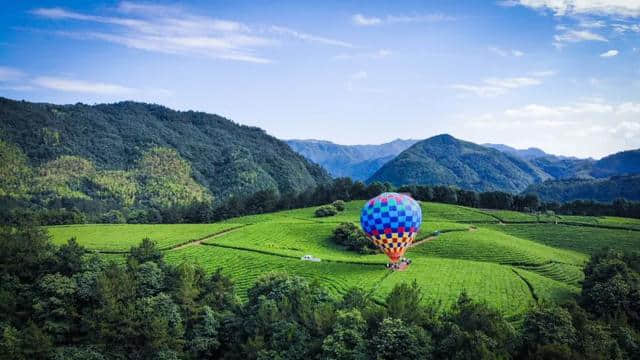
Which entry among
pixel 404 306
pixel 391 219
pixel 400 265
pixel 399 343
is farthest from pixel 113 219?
pixel 399 343

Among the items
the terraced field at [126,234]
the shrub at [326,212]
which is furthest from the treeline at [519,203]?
the terraced field at [126,234]

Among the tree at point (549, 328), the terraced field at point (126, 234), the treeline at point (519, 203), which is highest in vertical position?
the treeline at point (519, 203)

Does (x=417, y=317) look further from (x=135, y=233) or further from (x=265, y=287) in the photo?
(x=135, y=233)

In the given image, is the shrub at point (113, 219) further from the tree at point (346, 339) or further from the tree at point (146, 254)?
the tree at point (346, 339)

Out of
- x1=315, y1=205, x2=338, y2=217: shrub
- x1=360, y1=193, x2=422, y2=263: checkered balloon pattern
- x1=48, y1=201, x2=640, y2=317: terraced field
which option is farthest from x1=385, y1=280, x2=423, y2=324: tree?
x1=315, y1=205, x2=338, y2=217: shrub

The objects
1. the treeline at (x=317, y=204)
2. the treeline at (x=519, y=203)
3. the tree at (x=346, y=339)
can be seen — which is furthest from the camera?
the treeline at (x=519, y=203)

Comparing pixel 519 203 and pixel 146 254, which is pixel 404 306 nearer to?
pixel 146 254
